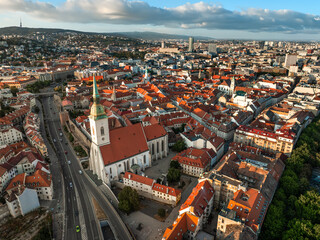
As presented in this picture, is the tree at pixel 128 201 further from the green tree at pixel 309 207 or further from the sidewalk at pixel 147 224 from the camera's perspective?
the green tree at pixel 309 207

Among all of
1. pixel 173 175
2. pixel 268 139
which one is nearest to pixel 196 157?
pixel 173 175

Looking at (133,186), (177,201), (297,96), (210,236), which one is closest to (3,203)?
(133,186)

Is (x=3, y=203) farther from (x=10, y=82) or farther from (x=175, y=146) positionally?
(x=10, y=82)

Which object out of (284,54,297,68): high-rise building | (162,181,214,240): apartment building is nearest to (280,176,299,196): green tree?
(162,181,214,240): apartment building

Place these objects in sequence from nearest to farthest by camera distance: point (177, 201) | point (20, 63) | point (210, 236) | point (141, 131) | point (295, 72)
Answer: point (210, 236)
point (177, 201)
point (141, 131)
point (295, 72)
point (20, 63)

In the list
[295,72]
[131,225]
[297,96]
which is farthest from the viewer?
[295,72]

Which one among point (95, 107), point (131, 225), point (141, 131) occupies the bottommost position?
point (131, 225)

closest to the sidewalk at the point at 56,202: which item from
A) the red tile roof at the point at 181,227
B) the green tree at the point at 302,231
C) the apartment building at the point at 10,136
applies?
the apartment building at the point at 10,136
